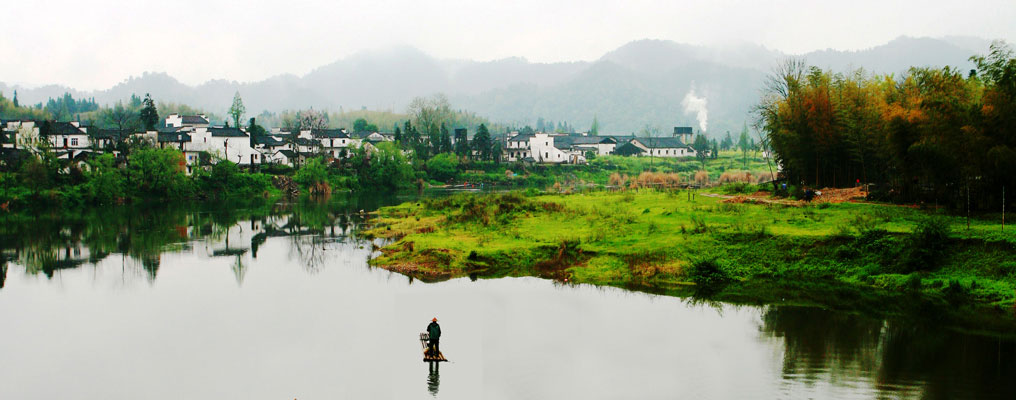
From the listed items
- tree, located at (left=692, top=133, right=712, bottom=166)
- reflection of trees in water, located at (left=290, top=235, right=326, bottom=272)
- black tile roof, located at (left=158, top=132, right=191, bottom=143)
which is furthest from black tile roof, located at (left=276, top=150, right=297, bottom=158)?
tree, located at (left=692, top=133, right=712, bottom=166)

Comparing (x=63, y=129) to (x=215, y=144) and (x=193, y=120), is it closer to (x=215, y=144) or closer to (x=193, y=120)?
(x=215, y=144)

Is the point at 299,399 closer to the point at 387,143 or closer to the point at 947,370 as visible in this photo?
the point at 947,370

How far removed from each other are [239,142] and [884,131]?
69.4 m

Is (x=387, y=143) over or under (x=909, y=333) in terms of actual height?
over

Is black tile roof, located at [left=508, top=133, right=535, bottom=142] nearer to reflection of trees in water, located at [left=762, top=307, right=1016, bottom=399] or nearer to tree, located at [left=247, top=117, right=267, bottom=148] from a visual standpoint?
tree, located at [left=247, top=117, right=267, bottom=148]

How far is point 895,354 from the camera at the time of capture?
17.1 metres

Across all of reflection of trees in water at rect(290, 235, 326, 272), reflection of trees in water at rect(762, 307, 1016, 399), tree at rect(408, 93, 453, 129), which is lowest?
reflection of trees in water at rect(762, 307, 1016, 399)

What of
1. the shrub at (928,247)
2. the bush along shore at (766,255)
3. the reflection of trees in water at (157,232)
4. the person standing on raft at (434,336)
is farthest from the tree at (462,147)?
the person standing on raft at (434,336)

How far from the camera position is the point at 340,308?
2262cm

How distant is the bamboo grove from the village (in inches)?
2230

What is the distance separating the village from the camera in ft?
234

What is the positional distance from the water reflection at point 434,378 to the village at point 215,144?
5993cm

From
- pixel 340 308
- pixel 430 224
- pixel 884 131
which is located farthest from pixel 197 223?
pixel 884 131

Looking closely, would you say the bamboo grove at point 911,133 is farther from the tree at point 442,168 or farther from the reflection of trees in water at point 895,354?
the tree at point 442,168
